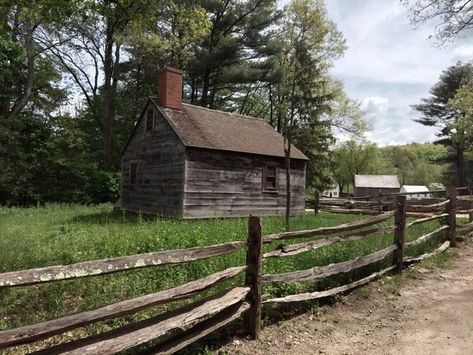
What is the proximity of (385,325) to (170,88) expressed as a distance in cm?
1689

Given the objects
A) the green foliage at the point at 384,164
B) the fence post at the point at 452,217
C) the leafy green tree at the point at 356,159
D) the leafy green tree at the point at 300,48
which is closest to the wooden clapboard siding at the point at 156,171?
the leafy green tree at the point at 300,48

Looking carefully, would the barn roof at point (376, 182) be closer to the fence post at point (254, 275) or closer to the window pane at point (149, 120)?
the window pane at point (149, 120)

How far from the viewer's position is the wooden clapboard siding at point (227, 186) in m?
18.2

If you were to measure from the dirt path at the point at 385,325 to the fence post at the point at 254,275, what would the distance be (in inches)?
9.1

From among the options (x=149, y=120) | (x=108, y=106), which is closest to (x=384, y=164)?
(x=108, y=106)

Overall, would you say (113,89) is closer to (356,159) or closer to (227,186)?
(227,186)

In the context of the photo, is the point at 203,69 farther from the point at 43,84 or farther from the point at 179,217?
the point at 179,217

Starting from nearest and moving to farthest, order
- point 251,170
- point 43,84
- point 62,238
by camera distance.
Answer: point 62,238 → point 251,170 → point 43,84

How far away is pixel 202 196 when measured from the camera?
18484 mm

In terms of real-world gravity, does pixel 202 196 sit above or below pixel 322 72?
below

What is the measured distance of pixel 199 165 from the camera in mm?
18453

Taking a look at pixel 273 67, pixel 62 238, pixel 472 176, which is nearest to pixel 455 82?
pixel 472 176

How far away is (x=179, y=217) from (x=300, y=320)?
12.5 meters

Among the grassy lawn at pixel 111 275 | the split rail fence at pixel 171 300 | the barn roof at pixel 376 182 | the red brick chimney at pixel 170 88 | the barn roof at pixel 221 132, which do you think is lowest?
the grassy lawn at pixel 111 275
